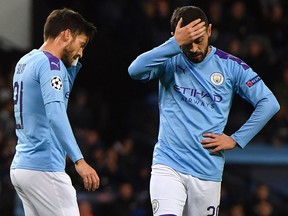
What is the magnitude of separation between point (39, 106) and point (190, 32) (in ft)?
3.66

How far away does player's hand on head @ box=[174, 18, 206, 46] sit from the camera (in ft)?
18.9

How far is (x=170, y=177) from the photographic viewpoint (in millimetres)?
5922

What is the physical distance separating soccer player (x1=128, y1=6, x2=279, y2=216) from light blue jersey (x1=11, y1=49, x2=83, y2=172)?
726 millimetres

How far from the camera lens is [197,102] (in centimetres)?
600

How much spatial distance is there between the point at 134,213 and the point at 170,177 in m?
5.40

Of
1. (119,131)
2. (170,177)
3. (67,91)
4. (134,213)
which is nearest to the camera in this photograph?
(67,91)

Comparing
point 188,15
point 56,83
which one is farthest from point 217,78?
point 56,83

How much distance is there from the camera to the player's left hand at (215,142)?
19.6ft

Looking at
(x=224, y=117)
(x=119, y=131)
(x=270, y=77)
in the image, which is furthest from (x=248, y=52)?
(x=224, y=117)

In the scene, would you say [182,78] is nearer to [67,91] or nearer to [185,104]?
[185,104]

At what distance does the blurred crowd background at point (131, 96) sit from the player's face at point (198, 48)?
5053 millimetres

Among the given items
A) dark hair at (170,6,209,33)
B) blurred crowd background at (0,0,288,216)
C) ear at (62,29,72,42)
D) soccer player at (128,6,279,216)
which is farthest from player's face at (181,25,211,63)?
blurred crowd background at (0,0,288,216)

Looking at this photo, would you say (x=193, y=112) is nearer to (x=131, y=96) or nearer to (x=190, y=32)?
(x=190, y=32)

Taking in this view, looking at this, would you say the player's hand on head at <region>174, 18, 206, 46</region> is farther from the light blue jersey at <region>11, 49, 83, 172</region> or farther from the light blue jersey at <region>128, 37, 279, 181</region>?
the light blue jersey at <region>11, 49, 83, 172</region>
